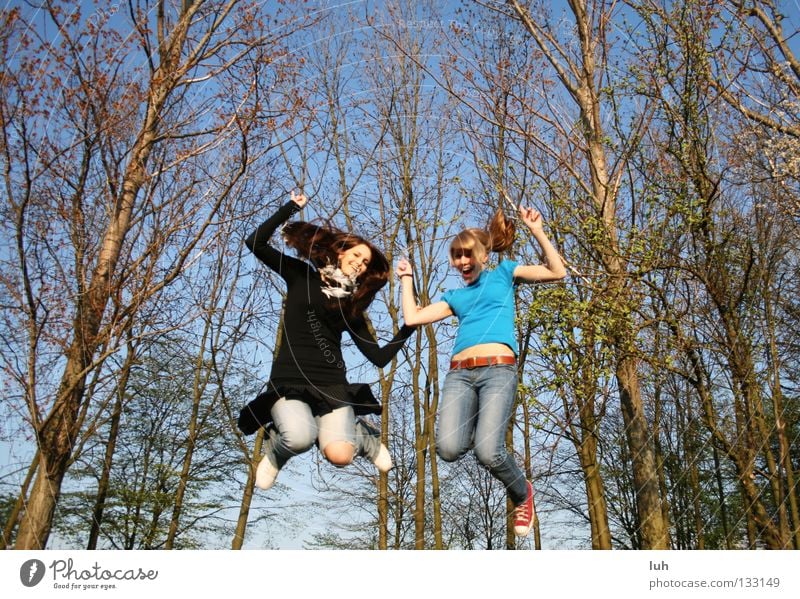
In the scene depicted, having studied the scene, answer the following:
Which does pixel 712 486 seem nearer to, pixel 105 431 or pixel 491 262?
pixel 491 262

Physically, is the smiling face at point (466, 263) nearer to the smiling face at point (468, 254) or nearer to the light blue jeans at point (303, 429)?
the smiling face at point (468, 254)

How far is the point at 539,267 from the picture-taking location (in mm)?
5227

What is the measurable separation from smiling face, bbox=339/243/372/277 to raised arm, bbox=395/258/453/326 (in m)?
0.47

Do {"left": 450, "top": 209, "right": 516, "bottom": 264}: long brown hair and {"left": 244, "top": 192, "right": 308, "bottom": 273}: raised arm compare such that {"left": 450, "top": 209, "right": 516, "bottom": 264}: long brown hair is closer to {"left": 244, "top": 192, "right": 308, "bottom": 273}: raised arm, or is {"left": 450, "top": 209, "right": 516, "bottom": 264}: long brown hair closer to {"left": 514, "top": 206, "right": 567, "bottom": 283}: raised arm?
{"left": 514, "top": 206, "right": 567, "bottom": 283}: raised arm

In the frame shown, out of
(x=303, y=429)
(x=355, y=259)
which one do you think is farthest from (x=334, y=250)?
(x=303, y=429)

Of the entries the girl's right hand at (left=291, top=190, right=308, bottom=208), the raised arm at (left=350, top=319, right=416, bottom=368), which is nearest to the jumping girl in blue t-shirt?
the raised arm at (left=350, top=319, right=416, bottom=368)

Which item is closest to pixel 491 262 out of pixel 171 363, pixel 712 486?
pixel 171 363

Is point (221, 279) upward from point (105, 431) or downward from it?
upward

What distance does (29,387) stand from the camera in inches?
254

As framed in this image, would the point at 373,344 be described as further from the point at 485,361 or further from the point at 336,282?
the point at 485,361

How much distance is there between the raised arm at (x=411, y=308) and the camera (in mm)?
5039

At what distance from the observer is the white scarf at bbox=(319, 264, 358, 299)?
5410mm
